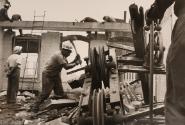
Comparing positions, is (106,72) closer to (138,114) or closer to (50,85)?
(138,114)

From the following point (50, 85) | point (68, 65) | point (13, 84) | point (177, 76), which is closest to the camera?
point (177, 76)

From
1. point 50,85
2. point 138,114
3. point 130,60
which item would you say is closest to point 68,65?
point 50,85

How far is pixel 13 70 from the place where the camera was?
39.6 ft

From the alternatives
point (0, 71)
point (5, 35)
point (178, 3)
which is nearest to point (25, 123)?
point (178, 3)

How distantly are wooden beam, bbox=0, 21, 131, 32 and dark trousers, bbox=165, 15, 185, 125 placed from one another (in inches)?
731

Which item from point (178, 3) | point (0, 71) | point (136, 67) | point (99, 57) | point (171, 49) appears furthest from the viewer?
point (0, 71)

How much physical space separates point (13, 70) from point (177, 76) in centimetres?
1051

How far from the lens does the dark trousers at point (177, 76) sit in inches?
77.1

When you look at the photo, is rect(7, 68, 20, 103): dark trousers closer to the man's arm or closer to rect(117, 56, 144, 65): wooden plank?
the man's arm

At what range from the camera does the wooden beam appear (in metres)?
20.4

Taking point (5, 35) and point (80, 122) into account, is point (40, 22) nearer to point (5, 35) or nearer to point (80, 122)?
point (5, 35)

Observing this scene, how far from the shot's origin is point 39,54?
69.2 feet

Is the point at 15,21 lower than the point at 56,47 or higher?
higher

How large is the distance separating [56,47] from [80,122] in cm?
1661
